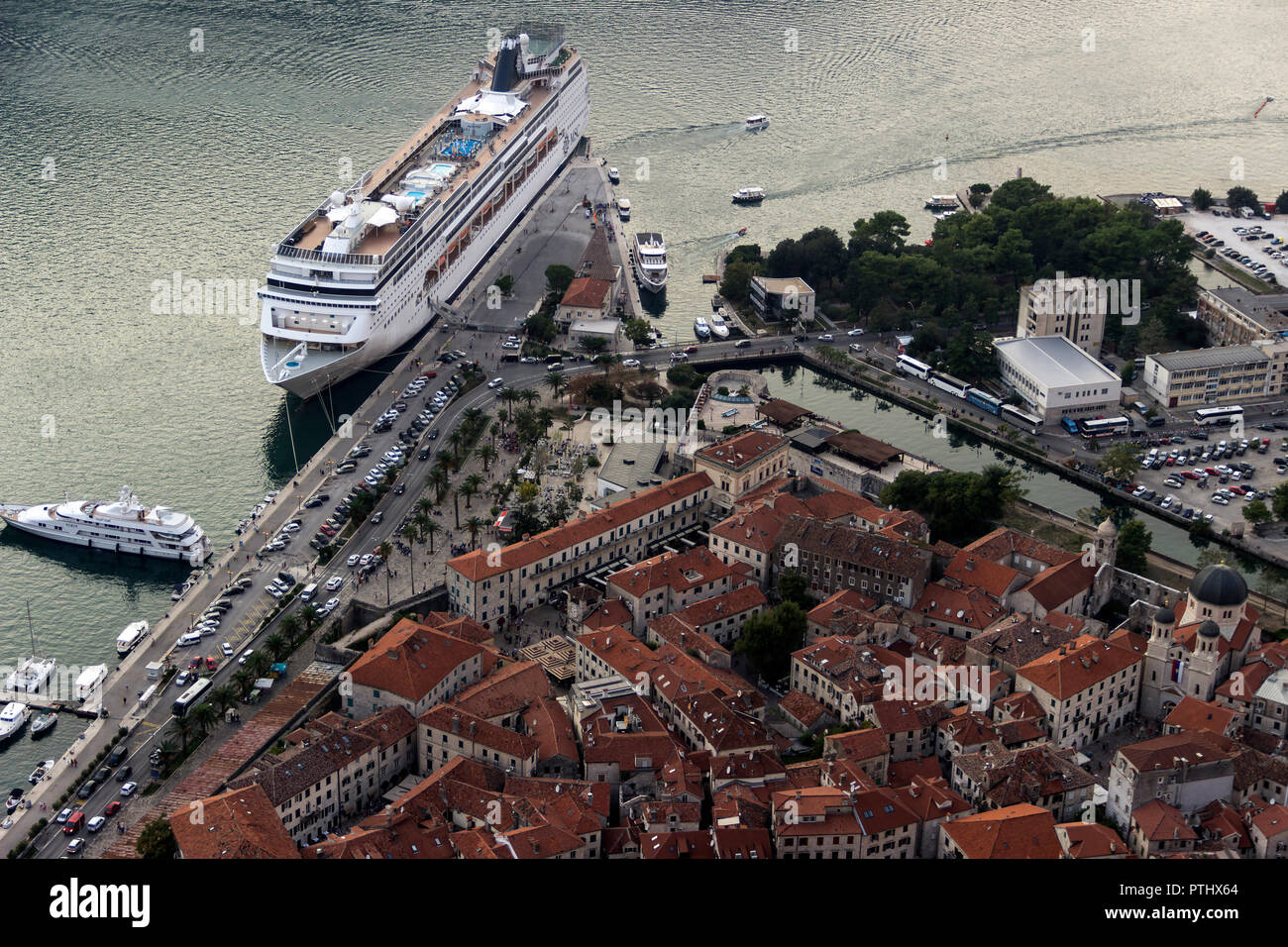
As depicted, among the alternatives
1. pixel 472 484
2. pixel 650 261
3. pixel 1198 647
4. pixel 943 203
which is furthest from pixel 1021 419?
pixel 943 203

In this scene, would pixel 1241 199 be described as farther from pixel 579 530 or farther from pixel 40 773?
pixel 40 773

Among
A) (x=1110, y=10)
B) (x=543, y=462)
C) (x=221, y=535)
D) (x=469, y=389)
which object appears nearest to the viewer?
(x=221, y=535)

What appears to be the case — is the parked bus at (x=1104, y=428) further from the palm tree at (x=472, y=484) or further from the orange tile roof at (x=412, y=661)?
the orange tile roof at (x=412, y=661)

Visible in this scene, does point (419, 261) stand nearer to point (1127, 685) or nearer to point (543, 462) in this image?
point (543, 462)

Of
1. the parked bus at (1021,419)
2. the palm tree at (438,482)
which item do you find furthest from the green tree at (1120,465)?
the palm tree at (438,482)

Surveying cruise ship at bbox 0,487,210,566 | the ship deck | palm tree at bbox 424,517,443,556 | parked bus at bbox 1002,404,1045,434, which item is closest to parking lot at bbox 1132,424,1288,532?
parked bus at bbox 1002,404,1045,434

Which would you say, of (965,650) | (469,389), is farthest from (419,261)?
(965,650)

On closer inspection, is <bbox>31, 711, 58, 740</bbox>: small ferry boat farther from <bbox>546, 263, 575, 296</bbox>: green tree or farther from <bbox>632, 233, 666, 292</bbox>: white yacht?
<bbox>632, 233, 666, 292</bbox>: white yacht
